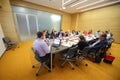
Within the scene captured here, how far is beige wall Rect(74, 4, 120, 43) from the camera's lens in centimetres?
520

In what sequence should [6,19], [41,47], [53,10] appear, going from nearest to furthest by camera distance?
[41,47], [6,19], [53,10]

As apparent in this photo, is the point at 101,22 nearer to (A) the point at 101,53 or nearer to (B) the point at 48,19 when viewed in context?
(A) the point at 101,53

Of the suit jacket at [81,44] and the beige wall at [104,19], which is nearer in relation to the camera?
the suit jacket at [81,44]

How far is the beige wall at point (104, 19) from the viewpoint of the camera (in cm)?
520

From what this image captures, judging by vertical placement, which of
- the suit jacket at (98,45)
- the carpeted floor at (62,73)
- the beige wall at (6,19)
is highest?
the beige wall at (6,19)

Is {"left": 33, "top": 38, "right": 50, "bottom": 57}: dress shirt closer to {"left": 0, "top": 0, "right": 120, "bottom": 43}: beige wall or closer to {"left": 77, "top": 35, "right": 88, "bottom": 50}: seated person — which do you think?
{"left": 77, "top": 35, "right": 88, "bottom": 50}: seated person

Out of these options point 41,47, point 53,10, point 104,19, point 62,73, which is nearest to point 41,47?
point 41,47

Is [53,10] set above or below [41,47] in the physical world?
above

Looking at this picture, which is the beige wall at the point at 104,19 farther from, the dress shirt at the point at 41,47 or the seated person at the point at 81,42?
the dress shirt at the point at 41,47

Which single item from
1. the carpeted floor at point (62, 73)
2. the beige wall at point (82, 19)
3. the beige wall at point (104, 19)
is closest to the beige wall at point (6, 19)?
the beige wall at point (82, 19)

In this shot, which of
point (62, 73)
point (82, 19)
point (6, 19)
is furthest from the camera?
point (82, 19)

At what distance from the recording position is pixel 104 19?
19.3ft

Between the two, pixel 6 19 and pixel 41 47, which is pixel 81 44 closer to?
pixel 41 47

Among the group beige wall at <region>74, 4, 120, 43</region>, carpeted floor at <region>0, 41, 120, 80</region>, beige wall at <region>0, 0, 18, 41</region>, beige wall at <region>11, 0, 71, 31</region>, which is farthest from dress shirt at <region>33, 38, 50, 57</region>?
beige wall at <region>74, 4, 120, 43</region>
